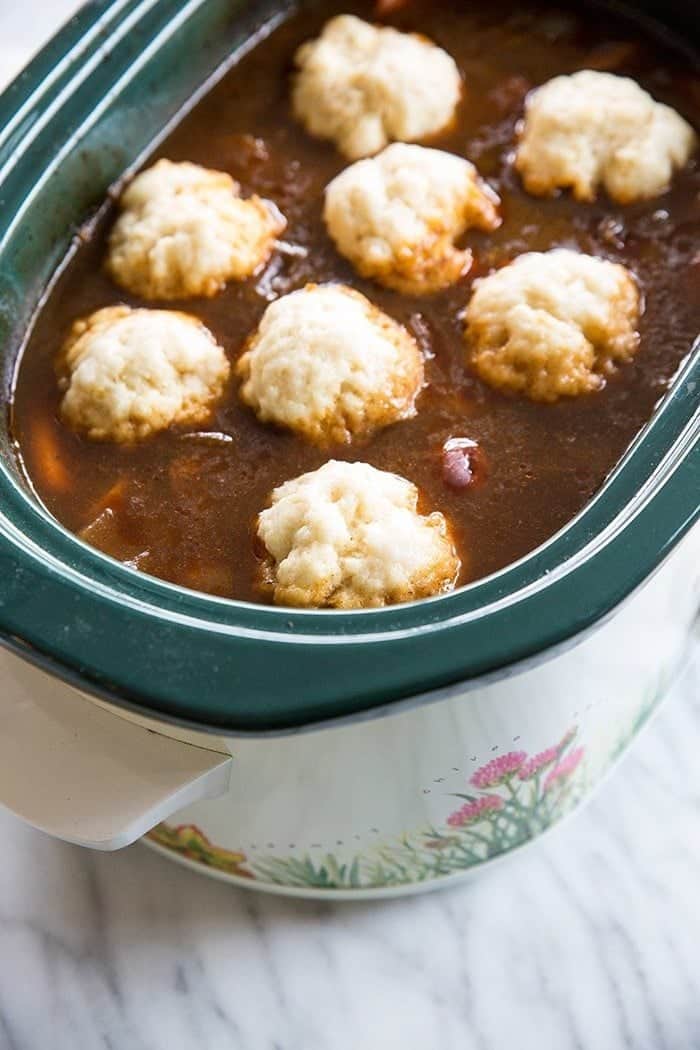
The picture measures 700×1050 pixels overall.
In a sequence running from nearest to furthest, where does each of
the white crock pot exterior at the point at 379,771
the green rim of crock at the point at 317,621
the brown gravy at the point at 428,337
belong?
the green rim of crock at the point at 317,621
the white crock pot exterior at the point at 379,771
the brown gravy at the point at 428,337

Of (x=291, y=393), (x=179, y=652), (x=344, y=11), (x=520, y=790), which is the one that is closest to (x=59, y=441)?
(x=291, y=393)

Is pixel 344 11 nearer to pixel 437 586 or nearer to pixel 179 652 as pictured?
pixel 437 586

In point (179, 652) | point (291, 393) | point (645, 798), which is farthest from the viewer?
point (645, 798)

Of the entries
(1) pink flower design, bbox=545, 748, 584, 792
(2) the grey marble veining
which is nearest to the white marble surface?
(2) the grey marble veining

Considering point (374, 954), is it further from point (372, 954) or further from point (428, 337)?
point (428, 337)

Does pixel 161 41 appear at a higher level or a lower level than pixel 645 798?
higher

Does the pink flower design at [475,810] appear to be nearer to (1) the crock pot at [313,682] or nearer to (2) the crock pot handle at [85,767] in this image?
(1) the crock pot at [313,682]

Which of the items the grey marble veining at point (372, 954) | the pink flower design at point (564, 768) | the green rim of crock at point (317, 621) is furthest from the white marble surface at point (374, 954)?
the green rim of crock at point (317, 621)

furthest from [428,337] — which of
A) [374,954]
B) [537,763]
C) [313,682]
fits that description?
[374,954]
